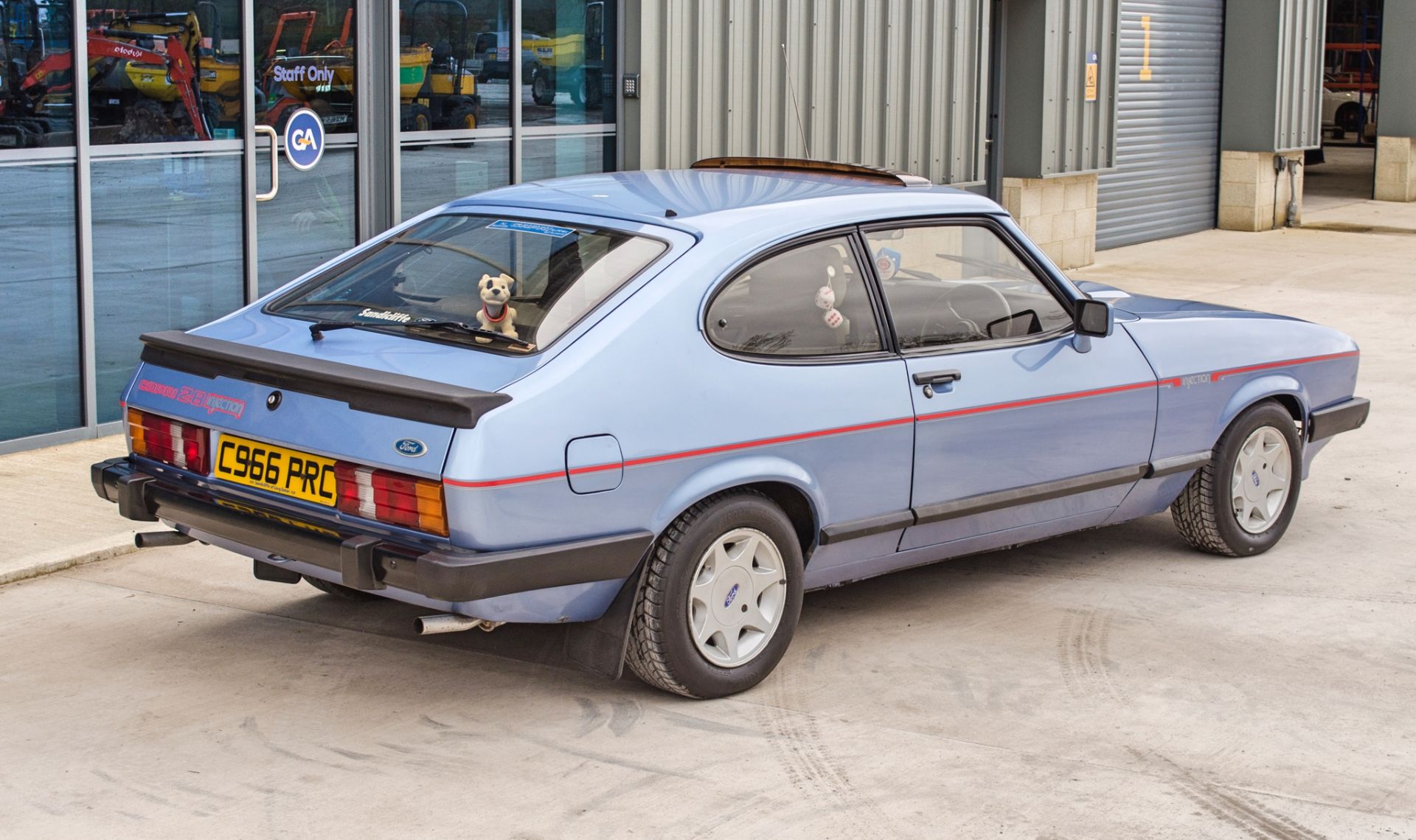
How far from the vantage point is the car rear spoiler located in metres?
4.45

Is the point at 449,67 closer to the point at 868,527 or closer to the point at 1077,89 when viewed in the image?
the point at 868,527

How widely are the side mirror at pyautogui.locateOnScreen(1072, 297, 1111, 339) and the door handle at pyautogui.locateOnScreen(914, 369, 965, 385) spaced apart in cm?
62

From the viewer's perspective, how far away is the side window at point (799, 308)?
5098 mm

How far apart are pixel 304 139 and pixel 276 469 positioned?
17.5ft

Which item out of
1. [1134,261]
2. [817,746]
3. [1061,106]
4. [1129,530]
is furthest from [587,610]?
[1134,261]

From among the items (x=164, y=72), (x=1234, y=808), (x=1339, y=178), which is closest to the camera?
(x=1234, y=808)

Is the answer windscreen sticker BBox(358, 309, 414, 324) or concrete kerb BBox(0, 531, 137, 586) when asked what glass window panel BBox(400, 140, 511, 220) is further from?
windscreen sticker BBox(358, 309, 414, 324)

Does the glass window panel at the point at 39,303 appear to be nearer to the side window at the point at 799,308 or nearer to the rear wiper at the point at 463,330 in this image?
the rear wiper at the point at 463,330

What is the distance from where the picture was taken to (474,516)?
14.5 feet

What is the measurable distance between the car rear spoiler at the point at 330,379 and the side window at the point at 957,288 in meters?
1.64

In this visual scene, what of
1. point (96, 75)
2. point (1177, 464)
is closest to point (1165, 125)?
point (96, 75)

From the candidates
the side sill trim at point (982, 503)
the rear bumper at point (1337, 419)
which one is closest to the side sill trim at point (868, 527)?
the side sill trim at point (982, 503)

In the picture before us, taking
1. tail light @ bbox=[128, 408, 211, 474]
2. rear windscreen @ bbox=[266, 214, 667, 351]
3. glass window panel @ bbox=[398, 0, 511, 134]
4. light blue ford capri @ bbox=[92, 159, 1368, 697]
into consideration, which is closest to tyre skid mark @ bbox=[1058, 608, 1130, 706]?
light blue ford capri @ bbox=[92, 159, 1368, 697]

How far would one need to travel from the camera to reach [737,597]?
5.03 meters
